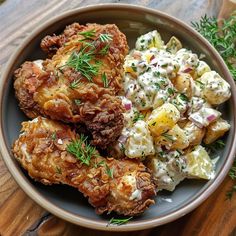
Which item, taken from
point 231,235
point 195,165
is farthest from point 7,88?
point 231,235

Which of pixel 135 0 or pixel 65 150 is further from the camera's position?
pixel 135 0

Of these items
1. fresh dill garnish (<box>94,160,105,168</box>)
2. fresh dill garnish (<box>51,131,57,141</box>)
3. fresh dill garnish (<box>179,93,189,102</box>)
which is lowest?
fresh dill garnish (<box>179,93,189,102</box>)

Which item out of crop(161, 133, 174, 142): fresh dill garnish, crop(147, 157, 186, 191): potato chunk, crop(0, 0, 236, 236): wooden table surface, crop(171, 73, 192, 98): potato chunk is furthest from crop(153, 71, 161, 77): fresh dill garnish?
crop(0, 0, 236, 236): wooden table surface

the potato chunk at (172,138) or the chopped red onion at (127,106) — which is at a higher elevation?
the chopped red onion at (127,106)

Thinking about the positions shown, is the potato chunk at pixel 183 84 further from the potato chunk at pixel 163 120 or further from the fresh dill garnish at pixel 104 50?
the fresh dill garnish at pixel 104 50

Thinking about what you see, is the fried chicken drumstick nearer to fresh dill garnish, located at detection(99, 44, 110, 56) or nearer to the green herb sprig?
fresh dill garnish, located at detection(99, 44, 110, 56)

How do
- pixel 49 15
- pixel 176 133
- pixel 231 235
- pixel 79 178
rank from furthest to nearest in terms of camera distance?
pixel 49 15 → pixel 231 235 → pixel 176 133 → pixel 79 178

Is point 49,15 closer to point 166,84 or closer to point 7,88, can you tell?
point 7,88

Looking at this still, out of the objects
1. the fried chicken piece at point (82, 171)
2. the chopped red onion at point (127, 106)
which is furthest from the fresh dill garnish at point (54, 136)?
the chopped red onion at point (127, 106)
